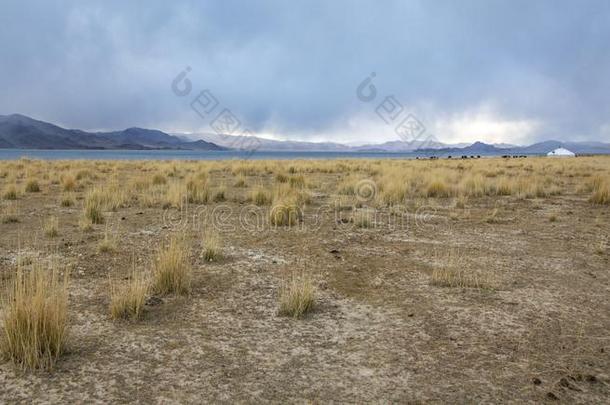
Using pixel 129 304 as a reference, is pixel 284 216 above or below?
above

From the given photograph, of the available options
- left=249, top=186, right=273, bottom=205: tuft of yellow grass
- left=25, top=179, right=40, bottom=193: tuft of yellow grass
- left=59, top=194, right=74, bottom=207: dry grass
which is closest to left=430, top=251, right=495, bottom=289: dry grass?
left=249, top=186, right=273, bottom=205: tuft of yellow grass

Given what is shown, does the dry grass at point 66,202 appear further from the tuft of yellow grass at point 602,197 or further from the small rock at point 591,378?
the tuft of yellow grass at point 602,197

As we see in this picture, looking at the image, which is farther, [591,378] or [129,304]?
[129,304]

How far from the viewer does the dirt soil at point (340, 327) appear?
120 inches

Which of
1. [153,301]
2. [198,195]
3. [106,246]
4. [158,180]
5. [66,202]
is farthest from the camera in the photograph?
[158,180]

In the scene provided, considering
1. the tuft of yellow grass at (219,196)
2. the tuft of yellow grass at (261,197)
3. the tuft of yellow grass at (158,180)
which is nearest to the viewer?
the tuft of yellow grass at (261,197)

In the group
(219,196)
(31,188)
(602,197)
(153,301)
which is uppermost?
(602,197)

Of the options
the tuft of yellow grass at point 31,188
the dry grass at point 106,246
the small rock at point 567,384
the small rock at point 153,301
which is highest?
the small rock at point 567,384

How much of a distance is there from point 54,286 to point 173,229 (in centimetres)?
453

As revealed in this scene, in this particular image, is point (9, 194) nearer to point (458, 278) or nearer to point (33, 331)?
point (33, 331)

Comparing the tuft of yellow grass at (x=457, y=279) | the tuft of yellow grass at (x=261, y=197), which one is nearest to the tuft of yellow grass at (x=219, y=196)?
the tuft of yellow grass at (x=261, y=197)

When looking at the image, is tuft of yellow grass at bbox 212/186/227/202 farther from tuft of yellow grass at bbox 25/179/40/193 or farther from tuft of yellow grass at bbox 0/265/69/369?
tuft of yellow grass at bbox 0/265/69/369

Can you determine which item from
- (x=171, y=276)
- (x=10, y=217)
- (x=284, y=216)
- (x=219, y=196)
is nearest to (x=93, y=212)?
(x=10, y=217)

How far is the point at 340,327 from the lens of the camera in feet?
13.5
